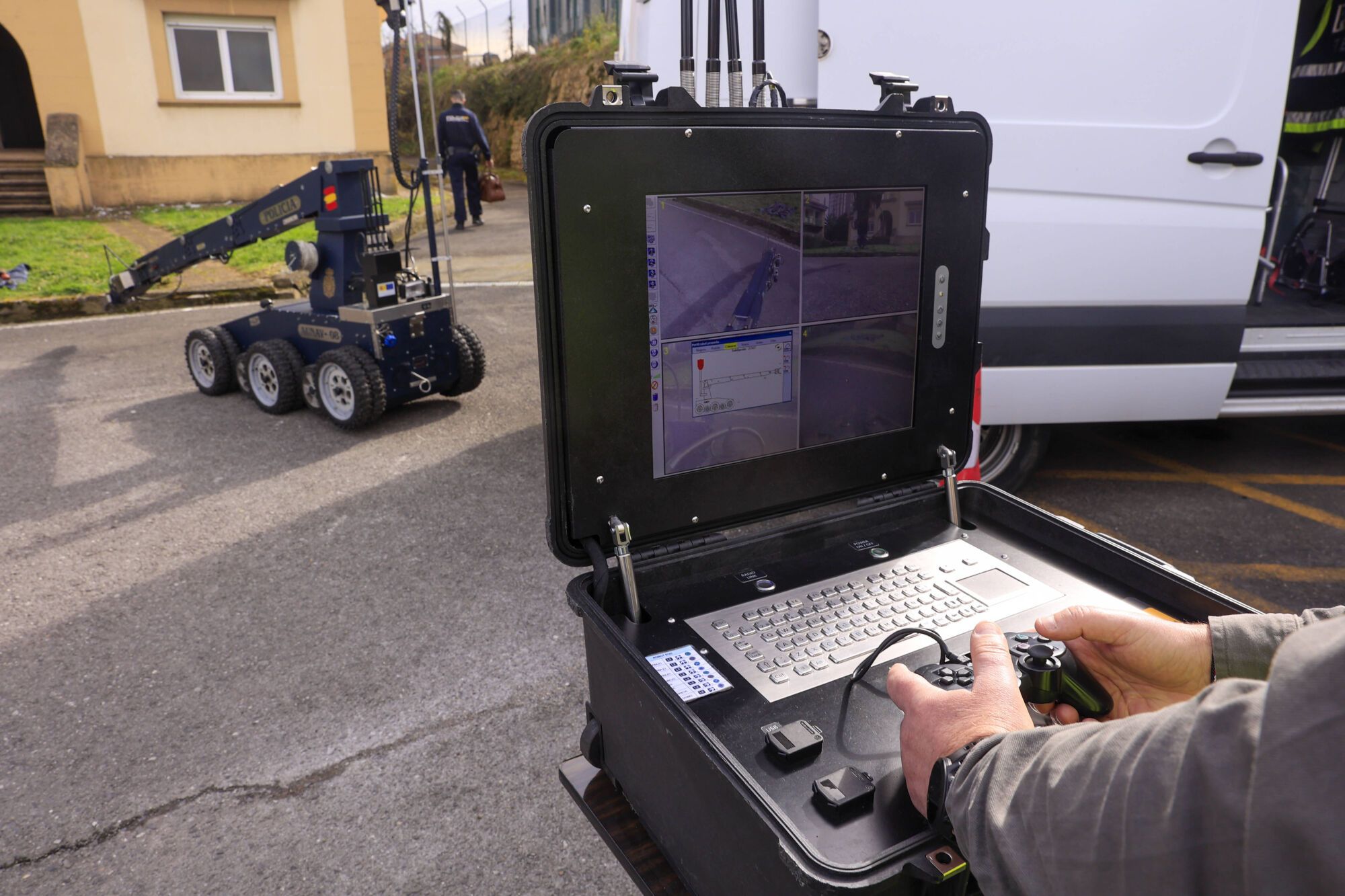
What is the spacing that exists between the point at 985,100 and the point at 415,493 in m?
3.24

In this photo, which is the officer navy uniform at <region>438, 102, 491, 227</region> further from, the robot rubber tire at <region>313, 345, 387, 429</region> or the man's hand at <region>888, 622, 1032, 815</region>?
the man's hand at <region>888, 622, 1032, 815</region>

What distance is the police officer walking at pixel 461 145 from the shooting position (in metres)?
13.8

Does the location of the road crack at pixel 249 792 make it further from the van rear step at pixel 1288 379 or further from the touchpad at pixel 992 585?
the van rear step at pixel 1288 379

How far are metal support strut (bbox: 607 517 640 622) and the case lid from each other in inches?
1.4

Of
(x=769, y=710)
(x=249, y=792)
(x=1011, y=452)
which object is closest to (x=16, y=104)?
(x=249, y=792)

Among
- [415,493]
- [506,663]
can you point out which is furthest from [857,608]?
[415,493]

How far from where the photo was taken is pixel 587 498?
1.43 meters

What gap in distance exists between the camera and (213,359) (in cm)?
641

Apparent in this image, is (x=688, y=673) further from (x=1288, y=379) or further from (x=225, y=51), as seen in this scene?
(x=225, y=51)

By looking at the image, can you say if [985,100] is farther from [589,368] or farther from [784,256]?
[589,368]

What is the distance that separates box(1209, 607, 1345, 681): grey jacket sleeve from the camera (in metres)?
1.20

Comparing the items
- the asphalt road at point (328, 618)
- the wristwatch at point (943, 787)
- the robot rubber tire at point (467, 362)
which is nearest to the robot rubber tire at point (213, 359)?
the asphalt road at point (328, 618)

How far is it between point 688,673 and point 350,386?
4750 mm

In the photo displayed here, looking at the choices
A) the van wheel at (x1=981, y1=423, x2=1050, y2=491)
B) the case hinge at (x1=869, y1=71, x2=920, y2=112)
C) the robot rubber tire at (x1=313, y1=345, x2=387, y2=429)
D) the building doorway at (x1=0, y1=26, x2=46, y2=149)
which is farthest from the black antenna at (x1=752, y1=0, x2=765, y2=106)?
the building doorway at (x1=0, y1=26, x2=46, y2=149)
